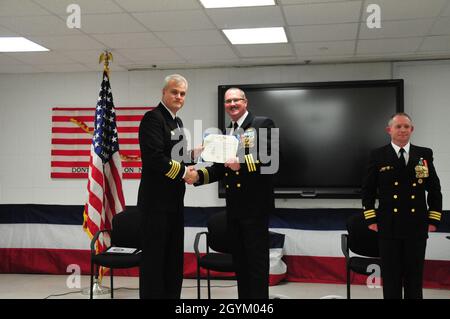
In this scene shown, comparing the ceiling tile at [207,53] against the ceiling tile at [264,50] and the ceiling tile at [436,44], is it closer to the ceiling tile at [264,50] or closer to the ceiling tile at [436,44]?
the ceiling tile at [264,50]

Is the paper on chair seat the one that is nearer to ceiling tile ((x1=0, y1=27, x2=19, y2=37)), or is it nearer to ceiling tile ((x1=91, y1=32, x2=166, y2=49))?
ceiling tile ((x1=91, y1=32, x2=166, y2=49))

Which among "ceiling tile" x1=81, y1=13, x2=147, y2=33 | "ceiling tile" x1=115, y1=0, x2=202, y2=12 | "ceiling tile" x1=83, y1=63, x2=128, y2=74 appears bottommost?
"ceiling tile" x1=83, y1=63, x2=128, y2=74

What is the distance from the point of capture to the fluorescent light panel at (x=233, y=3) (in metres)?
4.21

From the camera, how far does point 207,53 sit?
19.2 ft

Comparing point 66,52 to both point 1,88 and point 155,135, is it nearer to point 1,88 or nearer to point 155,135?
point 1,88

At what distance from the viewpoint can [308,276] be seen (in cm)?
605

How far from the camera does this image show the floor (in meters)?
A: 5.26

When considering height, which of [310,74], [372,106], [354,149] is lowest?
[354,149]

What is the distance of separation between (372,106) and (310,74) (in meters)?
0.89

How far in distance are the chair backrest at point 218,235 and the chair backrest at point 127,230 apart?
712 mm

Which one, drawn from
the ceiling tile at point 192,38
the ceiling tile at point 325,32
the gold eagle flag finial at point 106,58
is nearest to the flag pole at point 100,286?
the gold eagle flag finial at point 106,58

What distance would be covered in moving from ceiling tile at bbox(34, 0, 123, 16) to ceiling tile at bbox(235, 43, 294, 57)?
66.2 inches

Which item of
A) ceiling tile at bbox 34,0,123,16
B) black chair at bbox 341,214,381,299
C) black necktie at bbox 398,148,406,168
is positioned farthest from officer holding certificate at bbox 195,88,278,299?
ceiling tile at bbox 34,0,123,16

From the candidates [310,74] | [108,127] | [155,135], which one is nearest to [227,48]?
[310,74]
